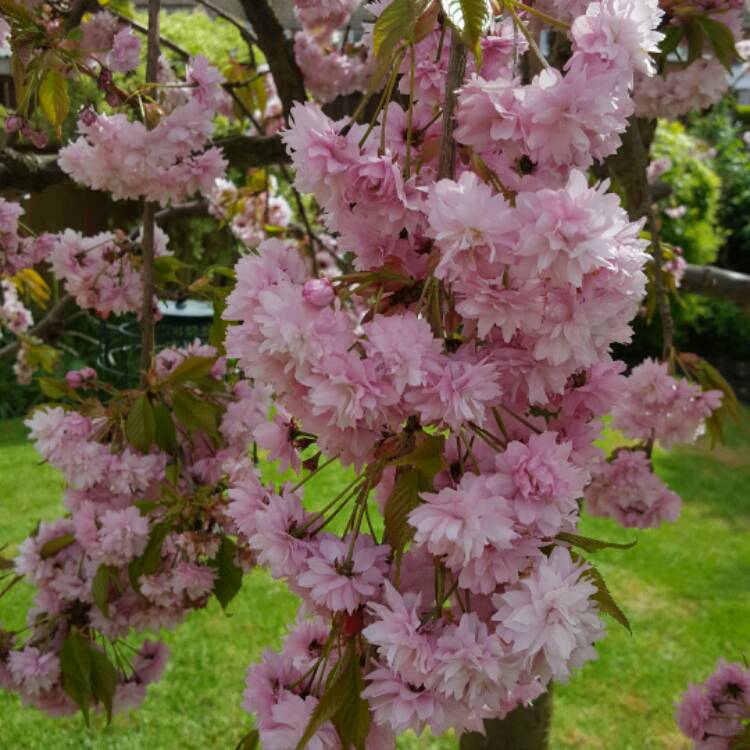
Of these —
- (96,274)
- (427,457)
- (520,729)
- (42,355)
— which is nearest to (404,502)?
(427,457)

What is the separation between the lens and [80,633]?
1345mm

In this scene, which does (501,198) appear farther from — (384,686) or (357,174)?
(384,686)

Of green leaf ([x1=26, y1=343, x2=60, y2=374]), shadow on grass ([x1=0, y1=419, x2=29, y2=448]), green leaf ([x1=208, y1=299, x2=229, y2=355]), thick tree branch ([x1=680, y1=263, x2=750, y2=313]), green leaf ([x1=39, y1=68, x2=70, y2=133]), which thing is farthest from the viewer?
shadow on grass ([x1=0, y1=419, x2=29, y2=448])

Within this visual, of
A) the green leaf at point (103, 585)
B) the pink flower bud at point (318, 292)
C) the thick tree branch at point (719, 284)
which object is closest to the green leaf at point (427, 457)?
the pink flower bud at point (318, 292)

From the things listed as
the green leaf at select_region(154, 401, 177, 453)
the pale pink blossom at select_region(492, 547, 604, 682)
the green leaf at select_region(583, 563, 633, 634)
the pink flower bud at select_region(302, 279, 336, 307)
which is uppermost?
the pink flower bud at select_region(302, 279, 336, 307)

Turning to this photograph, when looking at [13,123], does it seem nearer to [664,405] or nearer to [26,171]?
[26,171]

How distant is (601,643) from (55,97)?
2.63 m

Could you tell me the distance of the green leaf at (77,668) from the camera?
1.33 meters

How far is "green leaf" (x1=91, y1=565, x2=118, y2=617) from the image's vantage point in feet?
4.22

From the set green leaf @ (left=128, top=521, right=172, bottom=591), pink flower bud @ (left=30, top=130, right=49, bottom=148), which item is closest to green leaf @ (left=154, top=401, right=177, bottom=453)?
green leaf @ (left=128, top=521, right=172, bottom=591)

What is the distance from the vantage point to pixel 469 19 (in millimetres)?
614

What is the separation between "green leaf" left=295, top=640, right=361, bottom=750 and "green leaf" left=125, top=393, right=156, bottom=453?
0.69 metres

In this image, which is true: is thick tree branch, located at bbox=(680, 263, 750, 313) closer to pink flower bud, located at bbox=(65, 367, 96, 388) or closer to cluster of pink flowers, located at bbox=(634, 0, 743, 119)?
cluster of pink flowers, located at bbox=(634, 0, 743, 119)

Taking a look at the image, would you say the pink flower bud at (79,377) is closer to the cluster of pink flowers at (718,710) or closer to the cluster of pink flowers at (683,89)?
the cluster of pink flowers at (718,710)
